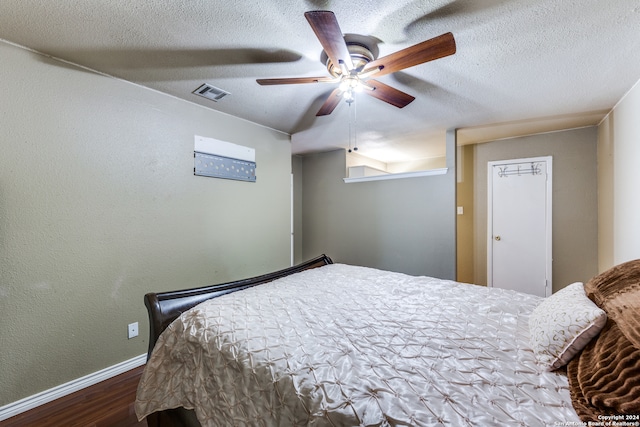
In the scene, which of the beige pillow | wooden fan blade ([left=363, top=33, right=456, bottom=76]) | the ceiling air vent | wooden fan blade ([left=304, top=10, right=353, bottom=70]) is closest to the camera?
the beige pillow

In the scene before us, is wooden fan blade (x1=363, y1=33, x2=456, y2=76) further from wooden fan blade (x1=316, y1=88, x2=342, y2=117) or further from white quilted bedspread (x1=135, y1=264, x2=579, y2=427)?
white quilted bedspread (x1=135, y1=264, x2=579, y2=427)

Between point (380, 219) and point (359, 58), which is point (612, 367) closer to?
point (359, 58)

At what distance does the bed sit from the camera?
0.75 meters

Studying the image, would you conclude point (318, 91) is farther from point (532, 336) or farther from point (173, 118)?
point (532, 336)

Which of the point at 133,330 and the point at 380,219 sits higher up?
the point at 380,219

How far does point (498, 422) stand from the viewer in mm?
692

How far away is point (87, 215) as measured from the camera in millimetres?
2016

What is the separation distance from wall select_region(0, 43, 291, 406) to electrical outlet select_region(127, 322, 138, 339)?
39mm

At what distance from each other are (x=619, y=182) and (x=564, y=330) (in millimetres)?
2590

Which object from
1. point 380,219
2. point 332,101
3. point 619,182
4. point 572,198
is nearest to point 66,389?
point 332,101

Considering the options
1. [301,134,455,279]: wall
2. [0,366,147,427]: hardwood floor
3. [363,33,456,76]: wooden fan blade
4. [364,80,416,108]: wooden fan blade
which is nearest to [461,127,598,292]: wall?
[301,134,455,279]: wall

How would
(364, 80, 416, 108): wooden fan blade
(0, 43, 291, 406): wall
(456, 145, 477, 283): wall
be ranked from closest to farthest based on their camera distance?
(0, 43, 291, 406): wall, (364, 80, 416, 108): wooden fan blade, (456, 145, 477, 283): wall

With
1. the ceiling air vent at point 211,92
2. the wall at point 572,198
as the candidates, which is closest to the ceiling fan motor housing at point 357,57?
the ceiling air vent at point 211,92

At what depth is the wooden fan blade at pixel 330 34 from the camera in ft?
3.88
